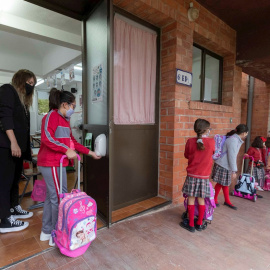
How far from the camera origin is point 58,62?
558cm

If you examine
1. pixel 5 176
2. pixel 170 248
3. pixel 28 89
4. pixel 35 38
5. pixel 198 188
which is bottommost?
pixel 170 248

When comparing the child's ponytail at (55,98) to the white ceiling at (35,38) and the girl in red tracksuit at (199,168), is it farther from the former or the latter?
the white ceiling at (35,38)

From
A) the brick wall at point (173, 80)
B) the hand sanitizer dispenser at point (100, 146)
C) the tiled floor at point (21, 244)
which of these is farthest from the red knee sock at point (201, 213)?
the hand sanitizer dispenser at point (100, 146)

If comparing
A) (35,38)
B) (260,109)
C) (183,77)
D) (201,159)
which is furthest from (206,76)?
(35,38)

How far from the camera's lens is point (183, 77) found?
2746 millimetres

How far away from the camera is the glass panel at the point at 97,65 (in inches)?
84.9

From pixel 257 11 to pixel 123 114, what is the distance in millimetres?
2518

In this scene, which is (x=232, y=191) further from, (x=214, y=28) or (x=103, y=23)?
(x=103, y=23)

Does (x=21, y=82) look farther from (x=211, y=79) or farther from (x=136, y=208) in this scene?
(x=211, y=79)

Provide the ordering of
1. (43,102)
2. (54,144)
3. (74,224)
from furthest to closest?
(43,102) < (54,144) < (74,224)

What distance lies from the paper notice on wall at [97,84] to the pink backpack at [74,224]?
1.13m

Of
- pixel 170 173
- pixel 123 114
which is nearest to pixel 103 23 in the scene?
pixel 123 114

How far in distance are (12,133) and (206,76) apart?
312 centimetres

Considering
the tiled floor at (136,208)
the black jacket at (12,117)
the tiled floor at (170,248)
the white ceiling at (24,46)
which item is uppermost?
the white ceiling at (24,46)
